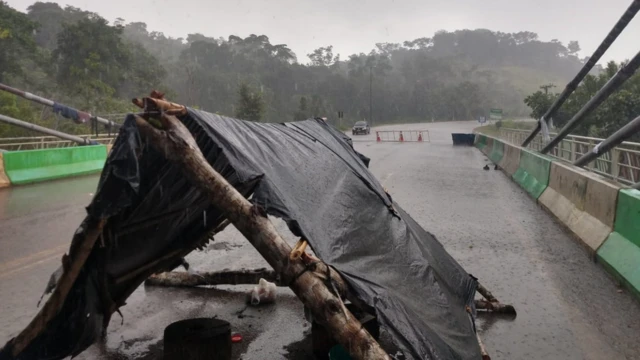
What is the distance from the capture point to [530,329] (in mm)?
4941

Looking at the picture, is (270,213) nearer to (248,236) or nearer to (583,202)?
(248,236)

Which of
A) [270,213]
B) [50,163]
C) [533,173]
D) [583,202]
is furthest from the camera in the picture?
[50,163]

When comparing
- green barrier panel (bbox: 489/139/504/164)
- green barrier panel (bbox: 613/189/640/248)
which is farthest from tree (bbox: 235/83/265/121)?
green barrier panel (bbox: 613/189/640/248)

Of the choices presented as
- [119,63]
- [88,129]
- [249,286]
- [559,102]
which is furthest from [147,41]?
[249,286]

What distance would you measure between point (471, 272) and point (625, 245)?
5.82 feet

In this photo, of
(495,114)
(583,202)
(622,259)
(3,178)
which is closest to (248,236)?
(622,259)

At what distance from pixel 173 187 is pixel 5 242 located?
552 cm

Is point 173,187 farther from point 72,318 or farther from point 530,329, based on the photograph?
point 530,329

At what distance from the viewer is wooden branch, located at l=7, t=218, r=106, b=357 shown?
3129 millimetres

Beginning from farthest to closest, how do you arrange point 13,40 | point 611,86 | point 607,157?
point 13,40 → point 607,157 → point 611,86

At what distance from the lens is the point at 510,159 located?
18562mm

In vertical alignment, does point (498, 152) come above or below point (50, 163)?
above

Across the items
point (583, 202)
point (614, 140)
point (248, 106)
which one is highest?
point (248, 106)

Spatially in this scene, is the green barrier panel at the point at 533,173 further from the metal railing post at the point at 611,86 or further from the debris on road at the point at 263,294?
the debris on road at the point at 263,294
